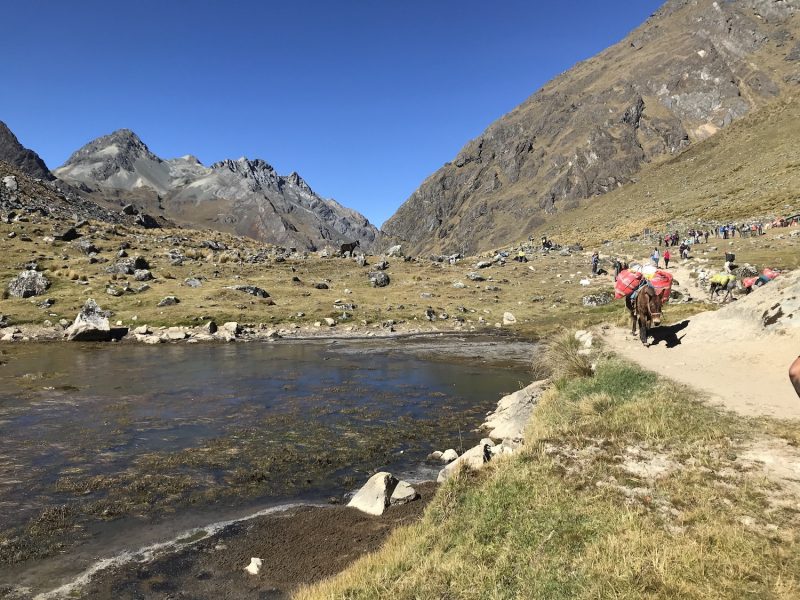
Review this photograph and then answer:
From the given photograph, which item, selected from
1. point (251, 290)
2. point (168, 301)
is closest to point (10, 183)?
point (168, 301)

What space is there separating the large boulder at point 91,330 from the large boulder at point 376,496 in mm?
32710

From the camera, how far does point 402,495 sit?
34.9 ft

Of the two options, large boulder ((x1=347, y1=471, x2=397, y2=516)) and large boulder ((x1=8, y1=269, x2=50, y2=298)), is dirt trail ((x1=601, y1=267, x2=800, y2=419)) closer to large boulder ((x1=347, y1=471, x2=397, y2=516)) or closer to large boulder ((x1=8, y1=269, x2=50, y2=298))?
large boulder ((x1=347, y1=471, x2=397, y2=516))

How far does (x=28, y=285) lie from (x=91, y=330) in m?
14.3

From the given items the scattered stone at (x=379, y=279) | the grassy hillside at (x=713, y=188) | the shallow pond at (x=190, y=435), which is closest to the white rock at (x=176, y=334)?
the shallow pond at (x=190, y=435)

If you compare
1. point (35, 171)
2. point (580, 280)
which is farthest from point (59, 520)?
point (35, 171)

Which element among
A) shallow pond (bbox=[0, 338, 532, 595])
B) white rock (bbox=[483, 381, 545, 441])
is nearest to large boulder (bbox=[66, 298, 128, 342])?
shallow pond (bbox=[0, 338, 532, 595])

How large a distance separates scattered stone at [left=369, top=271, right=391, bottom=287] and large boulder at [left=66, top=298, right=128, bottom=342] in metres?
25.4

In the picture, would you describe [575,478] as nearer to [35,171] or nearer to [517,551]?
[517,551]

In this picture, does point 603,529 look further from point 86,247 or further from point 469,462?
point 86,247

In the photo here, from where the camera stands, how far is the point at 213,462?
13273 millimetres

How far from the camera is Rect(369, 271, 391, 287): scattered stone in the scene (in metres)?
53.7

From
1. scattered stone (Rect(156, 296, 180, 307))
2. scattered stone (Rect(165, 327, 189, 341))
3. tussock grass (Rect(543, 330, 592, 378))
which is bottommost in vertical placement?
tussock grass (Rect(543, 330, 592, 378))

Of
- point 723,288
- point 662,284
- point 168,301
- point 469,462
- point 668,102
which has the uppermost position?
point 668,102
